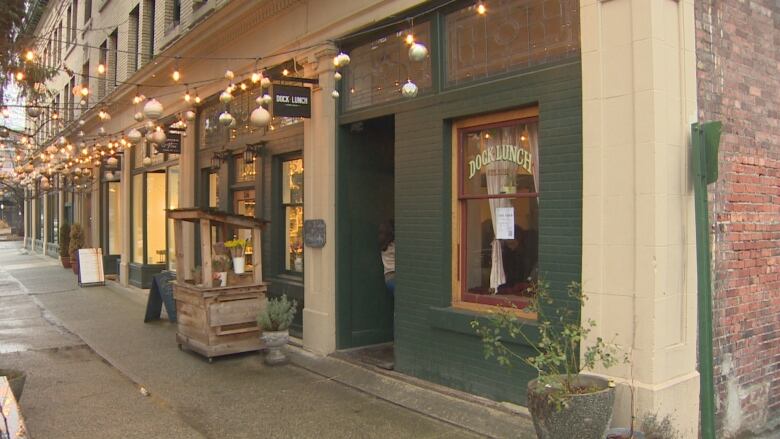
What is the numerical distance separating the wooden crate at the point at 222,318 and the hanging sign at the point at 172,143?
4.94 m

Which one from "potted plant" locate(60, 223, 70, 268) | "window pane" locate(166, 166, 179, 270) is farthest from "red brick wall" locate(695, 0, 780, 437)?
"potted plant" locate(60, 223, 70, 268)

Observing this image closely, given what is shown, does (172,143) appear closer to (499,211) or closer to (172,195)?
(172,195)

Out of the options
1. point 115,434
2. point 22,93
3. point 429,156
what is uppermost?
point 22,93

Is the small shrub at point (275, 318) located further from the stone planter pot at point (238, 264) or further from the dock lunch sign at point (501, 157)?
the dock lunch sign at point (501, 157)

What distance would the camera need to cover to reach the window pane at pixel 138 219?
15.6 metres

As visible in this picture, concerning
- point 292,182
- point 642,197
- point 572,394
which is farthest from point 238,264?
point 642,197

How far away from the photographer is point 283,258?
375 inches

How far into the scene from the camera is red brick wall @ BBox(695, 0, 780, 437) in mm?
5047

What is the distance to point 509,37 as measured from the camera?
571 centimetres

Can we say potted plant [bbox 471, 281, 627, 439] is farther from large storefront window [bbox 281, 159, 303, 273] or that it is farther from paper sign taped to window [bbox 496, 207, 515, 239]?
large storefront window [bbox 281, 159, 303, 273]

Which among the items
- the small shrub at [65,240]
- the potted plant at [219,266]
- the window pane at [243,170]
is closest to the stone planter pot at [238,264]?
the potted plant at [219,266]

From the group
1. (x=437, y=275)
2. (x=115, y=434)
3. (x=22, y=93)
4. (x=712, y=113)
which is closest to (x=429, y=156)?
(x=437, y=275)

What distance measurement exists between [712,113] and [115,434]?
5.73 m

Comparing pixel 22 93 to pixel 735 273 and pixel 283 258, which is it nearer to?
pixel 283 258
